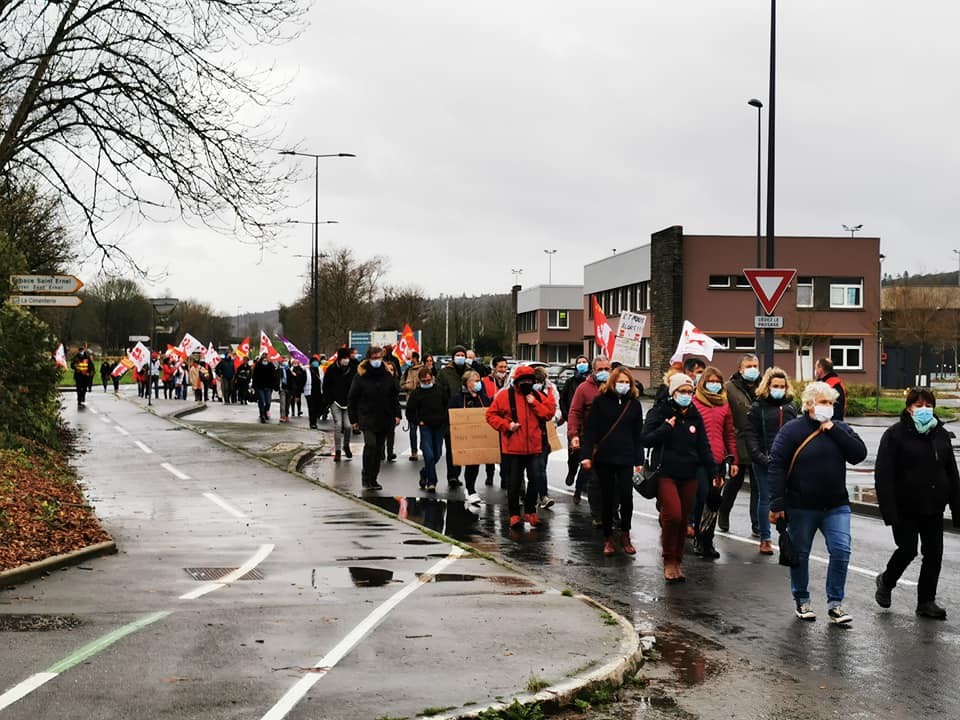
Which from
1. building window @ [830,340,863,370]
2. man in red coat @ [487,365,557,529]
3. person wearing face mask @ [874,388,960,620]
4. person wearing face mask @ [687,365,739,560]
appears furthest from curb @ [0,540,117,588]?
building window @ [830,340,863,370]

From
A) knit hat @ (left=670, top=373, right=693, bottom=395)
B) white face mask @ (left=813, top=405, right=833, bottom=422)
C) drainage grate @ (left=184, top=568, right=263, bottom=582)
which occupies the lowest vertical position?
drainage grate @ (left=184, top=568, right=263, bottom=582)

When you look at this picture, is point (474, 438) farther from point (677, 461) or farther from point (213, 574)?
point (213, 574)

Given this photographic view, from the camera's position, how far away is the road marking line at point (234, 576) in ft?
30.8

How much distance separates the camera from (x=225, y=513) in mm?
14656

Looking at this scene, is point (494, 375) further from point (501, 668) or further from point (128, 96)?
point (501, 668)

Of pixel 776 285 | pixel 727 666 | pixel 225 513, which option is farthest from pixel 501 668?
pixel 776 285

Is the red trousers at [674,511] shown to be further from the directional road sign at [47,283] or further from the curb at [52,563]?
the directional road sign at [47,283]

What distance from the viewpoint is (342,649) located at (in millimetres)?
7406

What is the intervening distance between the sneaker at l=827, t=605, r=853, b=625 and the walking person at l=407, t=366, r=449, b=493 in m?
9.16

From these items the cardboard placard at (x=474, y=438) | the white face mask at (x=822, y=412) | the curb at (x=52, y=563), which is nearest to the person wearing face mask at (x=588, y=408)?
the cardboard placard at (x=474, y=438)

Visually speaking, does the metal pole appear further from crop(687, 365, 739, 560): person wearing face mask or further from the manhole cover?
the manhole cover

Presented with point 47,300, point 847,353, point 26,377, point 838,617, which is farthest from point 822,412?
point 847,353

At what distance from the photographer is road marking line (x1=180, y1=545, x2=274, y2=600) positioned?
9375mm

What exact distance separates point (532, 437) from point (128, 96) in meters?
6.96
